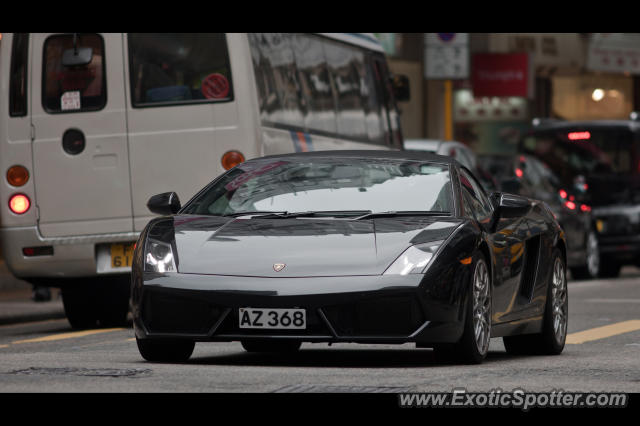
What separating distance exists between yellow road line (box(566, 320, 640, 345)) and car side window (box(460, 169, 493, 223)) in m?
1.83

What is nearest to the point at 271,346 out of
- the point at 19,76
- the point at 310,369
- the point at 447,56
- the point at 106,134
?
the point at 310,369

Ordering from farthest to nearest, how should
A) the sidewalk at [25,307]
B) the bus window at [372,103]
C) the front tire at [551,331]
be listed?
the bus window at [372,103] < the sidewalk at [25,307] < the front tire at [551,331]

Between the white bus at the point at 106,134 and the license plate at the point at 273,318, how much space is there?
17.3 feet

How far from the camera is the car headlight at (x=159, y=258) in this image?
8.91m

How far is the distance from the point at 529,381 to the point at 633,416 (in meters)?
1.55

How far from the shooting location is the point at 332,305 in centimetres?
862

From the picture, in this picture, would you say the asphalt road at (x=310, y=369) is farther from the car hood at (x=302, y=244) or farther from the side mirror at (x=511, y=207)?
the side mirror at (x=511, y=207)

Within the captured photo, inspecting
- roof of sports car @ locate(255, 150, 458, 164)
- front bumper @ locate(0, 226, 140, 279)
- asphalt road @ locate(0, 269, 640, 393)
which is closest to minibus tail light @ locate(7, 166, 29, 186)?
front bumper @ locate(0, 226, 140, 279)

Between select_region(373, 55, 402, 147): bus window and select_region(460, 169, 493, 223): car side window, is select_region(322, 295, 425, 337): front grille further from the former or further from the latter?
select_region(373, 55, 402, 147): bus window

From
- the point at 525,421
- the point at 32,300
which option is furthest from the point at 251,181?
the point at 32,300

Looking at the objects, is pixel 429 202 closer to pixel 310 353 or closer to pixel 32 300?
pixel 310 353

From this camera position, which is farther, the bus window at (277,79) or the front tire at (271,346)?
the bus window at (277,79)

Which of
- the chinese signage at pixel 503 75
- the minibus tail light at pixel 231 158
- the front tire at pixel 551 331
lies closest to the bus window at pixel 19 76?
the minibus tail light at pixel 231 158
